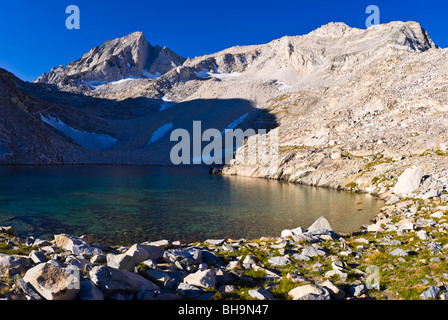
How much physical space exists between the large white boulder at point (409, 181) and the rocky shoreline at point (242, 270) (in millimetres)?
21437

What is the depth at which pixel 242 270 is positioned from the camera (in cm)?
1316

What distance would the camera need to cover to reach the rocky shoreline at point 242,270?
9.12 m

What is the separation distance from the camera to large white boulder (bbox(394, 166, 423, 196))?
124 ft

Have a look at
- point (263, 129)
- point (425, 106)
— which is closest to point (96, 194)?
point (425, 106)

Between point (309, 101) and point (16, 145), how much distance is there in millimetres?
114999

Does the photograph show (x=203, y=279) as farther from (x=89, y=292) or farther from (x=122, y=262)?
(x=89, y=292)

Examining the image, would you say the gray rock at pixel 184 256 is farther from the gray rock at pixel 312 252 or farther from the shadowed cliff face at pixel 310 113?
the shadowed cliff face at pixel 310 113

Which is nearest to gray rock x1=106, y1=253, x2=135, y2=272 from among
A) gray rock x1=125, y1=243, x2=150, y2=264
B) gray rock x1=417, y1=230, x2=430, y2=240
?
gray rock x1=125, y1=243, x2=150, y2=264

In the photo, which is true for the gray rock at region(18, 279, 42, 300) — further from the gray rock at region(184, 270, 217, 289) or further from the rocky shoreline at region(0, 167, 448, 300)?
the gray rock at region(184, 270, 217, 289)

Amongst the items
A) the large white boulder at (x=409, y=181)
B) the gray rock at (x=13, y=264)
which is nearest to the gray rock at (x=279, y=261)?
the gray rock at (x=13, y=264)

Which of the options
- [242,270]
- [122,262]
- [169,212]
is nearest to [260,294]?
[242,270]

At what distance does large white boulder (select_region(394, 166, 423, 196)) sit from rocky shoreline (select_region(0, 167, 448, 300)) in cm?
2144

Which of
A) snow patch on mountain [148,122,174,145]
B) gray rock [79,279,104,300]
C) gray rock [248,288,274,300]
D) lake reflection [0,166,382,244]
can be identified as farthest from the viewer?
snow patch on mountain [148,122,174,145]

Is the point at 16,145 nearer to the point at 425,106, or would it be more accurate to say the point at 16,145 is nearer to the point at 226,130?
the point at 226,130
